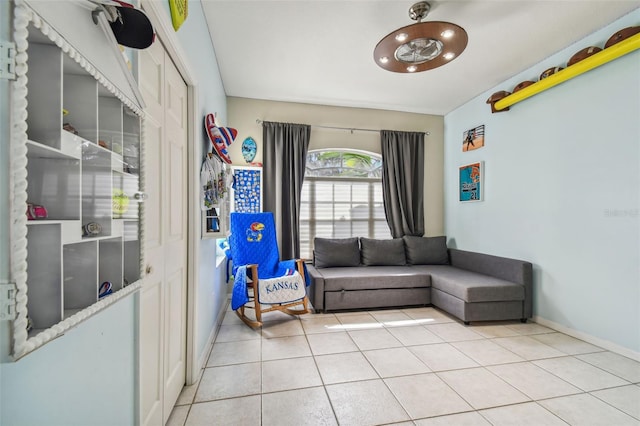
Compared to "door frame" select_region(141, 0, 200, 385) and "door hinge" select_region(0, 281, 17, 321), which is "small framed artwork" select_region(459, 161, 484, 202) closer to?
"door frame" select_region(141, 0, 200, 385)

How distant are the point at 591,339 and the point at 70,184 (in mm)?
3770

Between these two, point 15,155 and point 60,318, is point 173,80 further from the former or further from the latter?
point 60,318

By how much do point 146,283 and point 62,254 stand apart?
2.33ft

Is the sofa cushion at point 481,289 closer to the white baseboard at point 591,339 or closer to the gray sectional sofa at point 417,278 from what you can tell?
the gray sectional sofa at point 417,278

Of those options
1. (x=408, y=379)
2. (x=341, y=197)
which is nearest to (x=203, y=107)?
(x=341, y=197)

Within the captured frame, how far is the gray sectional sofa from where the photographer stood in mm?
2951

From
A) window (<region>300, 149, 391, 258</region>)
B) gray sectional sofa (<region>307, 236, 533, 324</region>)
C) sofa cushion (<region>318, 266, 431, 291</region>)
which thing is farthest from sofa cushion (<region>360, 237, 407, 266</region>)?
window (<region>300, 149, 391, 258</region>)

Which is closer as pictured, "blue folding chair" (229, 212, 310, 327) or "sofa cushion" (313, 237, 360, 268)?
"blue folding chair" (229, 212, 310, 327)

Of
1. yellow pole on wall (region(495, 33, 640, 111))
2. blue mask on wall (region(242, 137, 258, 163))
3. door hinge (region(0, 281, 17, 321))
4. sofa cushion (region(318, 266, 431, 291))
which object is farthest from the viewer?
blue mask on wall (region(242, 137, 258, 163))

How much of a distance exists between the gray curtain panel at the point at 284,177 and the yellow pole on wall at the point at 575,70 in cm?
256

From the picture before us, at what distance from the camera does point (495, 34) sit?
8.18 feet

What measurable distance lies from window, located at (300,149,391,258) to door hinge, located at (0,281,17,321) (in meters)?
3.70

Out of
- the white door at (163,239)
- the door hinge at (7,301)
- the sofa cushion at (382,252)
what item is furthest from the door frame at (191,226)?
the sofa cushion at (382,252)

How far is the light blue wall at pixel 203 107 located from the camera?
1900 mm
